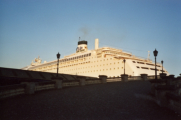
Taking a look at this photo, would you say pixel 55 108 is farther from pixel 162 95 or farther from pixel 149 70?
pixel 149 70

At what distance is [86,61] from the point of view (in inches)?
2136

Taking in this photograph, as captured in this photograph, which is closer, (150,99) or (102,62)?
(150,99)

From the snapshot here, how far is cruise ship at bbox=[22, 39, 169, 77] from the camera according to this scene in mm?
43188

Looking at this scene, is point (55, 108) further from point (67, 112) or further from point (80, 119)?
point (80, 119)

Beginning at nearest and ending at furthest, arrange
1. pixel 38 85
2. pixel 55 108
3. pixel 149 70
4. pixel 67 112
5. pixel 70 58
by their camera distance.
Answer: pixel 67 112, pixel 55 108, pixel 38 85, pixel 149 70, pixel 70 58

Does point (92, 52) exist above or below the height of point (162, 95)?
above

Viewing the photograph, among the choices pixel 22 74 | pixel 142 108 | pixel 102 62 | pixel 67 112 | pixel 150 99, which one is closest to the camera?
pixel 67 112

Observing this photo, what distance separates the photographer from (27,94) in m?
13.1

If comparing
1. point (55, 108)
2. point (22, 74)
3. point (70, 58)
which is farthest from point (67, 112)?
point (70, 58)

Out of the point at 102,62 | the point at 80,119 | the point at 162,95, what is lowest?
the point at 80,119

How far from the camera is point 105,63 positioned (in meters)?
47.7

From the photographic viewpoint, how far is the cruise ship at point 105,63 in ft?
142

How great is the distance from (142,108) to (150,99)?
2.93 meters

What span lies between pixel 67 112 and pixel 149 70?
3941 centimetres
